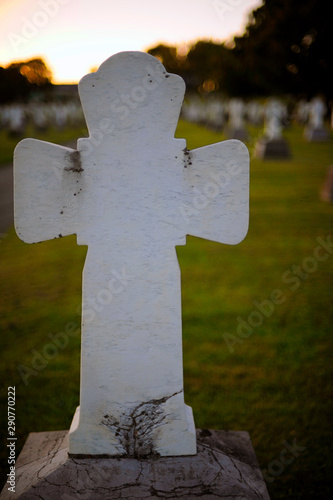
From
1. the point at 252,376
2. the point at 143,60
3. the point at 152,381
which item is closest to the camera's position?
the point at 143,60

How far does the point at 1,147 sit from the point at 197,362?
62.0ft

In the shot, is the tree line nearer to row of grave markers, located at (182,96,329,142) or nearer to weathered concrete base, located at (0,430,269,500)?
row of grave markers, located at (182,96,329,142)

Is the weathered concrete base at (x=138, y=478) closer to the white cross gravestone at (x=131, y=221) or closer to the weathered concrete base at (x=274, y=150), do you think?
the white cross gravestone at (x=131, y=221)

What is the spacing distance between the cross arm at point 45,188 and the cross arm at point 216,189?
0.47 m

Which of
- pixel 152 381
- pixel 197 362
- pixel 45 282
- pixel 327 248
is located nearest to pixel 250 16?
pixel 327 248

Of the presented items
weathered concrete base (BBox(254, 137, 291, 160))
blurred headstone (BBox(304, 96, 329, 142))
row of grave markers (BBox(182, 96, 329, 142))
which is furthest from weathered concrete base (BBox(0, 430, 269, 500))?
blurred headstone (BBox(304, 96, 329, 142))

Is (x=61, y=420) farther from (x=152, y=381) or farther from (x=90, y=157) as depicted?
(x=90, y=157)

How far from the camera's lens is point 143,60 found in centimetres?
170

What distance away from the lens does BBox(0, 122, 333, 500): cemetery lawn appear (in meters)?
3.01

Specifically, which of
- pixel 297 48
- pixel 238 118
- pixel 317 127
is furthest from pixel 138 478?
pixel 317 127

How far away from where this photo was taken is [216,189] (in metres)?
1.86

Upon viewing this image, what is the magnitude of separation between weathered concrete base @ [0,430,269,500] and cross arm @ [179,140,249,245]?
1.05m

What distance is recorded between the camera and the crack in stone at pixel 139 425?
78.6 inches

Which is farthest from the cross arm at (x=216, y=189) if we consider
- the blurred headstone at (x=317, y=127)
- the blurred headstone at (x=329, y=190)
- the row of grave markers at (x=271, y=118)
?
the blurred headstone at (x=317, y=127)
